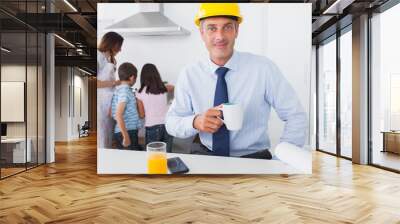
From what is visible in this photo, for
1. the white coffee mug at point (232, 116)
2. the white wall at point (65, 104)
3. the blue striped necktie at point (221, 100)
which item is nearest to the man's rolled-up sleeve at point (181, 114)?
the blue striped necktie at point (221, 100)

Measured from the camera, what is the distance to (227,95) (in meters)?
5.78

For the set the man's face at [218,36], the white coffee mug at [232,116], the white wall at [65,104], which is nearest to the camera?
the white coffee mug at [232,116]

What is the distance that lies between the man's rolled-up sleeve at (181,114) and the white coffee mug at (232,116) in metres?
0.49

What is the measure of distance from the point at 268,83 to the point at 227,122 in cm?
90

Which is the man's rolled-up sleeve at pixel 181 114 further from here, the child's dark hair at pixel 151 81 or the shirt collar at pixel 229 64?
the shirt collar at pixel 229 64

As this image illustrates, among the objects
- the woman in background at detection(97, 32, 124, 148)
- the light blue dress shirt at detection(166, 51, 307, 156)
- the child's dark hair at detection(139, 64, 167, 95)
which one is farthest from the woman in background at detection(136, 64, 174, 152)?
the woman in background at detection(97, 32, 124, 148)

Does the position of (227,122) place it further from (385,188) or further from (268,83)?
(385,188)

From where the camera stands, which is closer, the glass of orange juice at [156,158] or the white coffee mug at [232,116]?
the white coffee mug at [232,116]

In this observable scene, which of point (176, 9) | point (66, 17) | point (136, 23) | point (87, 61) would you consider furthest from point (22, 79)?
point (87, 61)

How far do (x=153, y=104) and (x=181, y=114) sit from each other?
0.47 m

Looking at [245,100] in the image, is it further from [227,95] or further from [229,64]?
[229,64]

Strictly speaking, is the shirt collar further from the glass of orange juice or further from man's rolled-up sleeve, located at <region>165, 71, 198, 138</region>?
the glass of orange juice

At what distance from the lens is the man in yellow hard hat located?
228 inches

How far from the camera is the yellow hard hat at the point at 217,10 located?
229 inches
